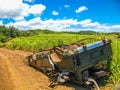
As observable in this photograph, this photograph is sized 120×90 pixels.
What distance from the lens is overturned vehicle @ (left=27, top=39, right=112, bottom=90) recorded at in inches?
385

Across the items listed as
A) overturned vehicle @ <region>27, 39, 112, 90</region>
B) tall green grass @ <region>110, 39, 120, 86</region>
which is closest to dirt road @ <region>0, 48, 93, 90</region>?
overturned vehicle @ <region>27, 39, 112, 90</region>

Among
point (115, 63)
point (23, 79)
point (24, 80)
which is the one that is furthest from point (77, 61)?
point (23, 79)

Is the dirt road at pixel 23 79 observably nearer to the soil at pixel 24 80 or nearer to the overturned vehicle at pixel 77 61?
the soil at pixel 24 80

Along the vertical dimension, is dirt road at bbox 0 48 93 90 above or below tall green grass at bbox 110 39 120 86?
below

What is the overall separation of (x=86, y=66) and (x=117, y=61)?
4.32 feet

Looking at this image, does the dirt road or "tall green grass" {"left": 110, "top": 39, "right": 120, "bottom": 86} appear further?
the dirt road

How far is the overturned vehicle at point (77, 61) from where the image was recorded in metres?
9.77

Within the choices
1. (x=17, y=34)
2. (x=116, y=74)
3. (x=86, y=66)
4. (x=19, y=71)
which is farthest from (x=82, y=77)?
(x=17, y=34)

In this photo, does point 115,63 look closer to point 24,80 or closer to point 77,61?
point 77,61

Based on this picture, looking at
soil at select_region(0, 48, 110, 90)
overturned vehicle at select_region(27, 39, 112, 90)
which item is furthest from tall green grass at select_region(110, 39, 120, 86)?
soil at select_region(0, 48, 110, 90)

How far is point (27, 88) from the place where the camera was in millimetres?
10695

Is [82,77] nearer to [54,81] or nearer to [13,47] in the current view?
[54,81]

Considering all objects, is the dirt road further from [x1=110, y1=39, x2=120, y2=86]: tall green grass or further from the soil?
[x1=110, y1=39, x2=120, y2=86]: tall green grass

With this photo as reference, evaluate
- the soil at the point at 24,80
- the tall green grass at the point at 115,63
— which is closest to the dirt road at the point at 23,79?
the soil at the point at 24,80
